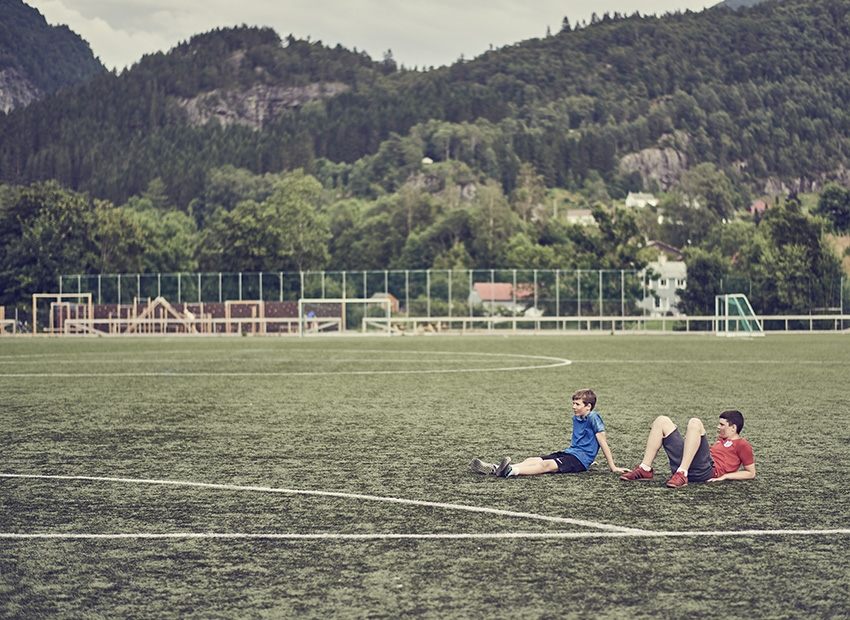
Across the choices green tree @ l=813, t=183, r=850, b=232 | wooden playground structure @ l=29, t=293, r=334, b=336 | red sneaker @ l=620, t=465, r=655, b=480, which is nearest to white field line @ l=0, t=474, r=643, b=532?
red sneaker @ l=620, t=465, r=655, b=480

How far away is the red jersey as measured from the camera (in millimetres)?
9891

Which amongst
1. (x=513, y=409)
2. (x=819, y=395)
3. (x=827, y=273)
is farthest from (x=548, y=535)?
(x=827, y=273)

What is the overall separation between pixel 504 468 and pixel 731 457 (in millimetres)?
1952

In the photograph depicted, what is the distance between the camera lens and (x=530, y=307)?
65.8 metres

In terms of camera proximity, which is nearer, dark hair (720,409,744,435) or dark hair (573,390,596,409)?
dark hair (720,409,744,435)

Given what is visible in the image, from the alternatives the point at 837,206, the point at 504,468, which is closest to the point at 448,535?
the point at 504,468

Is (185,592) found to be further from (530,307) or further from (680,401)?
(530,307)

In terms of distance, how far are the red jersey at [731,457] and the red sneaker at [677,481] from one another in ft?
1.36

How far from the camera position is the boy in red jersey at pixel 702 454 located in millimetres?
9750

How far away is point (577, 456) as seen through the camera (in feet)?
34.2

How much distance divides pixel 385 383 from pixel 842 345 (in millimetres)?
24981

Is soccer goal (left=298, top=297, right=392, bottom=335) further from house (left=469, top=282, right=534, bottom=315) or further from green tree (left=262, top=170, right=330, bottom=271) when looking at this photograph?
green tree (left=262, top=170, right=330, bottom=271)

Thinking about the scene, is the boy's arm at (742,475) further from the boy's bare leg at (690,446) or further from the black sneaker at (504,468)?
the black sneaker at (504,468)

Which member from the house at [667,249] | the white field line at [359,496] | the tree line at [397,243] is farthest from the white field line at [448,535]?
the house at [667,249]
